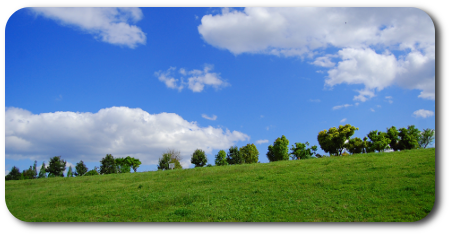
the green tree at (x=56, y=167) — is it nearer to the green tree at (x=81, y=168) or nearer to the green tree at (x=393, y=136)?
the green tree at (x=81, y=168)

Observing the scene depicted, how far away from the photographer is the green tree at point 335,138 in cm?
4680

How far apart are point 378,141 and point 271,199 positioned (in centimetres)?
4352

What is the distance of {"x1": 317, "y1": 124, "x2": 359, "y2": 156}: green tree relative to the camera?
46803mm

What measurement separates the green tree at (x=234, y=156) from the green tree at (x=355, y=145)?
79.1 ft

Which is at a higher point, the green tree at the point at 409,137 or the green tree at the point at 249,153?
the green tree at the point at 409,137

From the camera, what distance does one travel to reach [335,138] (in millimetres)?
47938

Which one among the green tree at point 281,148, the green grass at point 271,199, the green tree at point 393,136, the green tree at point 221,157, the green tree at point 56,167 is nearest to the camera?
the green grass at point 271,199

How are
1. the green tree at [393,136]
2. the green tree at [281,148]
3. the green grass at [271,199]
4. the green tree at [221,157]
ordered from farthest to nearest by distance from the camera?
the green tree at [221,157] < the green tree at [281,148] < the green tree at [393,136] < the green grass at [271,199]

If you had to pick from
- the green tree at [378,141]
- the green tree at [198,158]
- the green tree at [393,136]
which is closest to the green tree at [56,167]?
the green tree at [198,158]

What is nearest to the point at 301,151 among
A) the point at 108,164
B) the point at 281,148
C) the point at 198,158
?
the point at 281,148

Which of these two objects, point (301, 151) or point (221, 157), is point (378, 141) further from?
point (221, 157)
